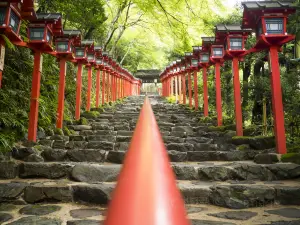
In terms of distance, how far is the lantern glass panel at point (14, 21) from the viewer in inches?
147

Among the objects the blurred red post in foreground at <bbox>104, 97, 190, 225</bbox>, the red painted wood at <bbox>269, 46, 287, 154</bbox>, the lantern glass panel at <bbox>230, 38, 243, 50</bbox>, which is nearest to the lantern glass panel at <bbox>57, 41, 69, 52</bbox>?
the lantern glass panel at <bbox>230, 38, 243, 50</bbox>

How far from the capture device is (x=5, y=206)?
2883 mm

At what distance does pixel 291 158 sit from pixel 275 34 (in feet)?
7.61

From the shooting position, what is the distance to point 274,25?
4.55m

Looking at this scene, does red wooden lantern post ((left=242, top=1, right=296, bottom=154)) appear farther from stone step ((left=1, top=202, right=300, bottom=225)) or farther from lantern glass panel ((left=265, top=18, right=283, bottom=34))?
stone step ((left=1, top=202, right=300, bottom=225))

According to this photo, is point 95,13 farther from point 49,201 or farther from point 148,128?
point 148,128

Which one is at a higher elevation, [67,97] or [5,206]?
[67,97]

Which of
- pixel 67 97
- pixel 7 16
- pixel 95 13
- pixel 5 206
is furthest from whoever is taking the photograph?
pixel 95 13

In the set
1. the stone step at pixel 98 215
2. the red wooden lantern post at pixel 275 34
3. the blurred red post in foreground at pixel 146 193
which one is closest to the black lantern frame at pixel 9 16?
the stone step at pixel 98 215

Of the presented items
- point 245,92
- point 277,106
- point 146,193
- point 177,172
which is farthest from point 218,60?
point 146,193

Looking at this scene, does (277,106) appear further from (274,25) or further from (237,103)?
(274,25)

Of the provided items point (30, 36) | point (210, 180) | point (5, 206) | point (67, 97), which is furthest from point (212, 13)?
point (5, 206)

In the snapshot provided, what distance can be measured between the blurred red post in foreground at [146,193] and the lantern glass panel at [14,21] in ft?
13.6

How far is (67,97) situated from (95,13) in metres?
5.16
